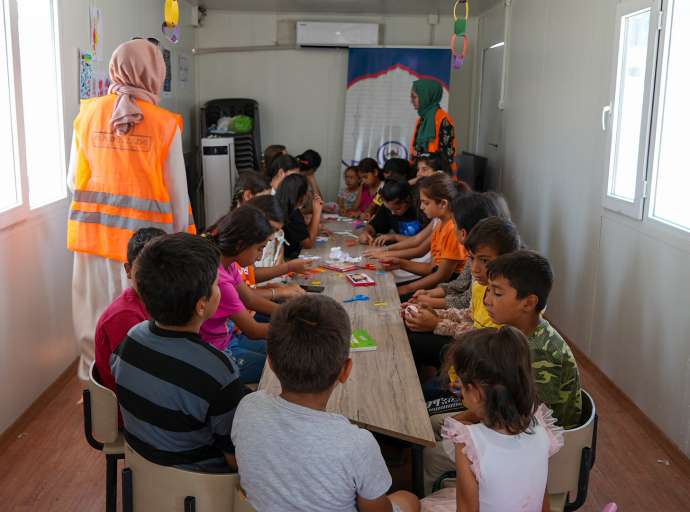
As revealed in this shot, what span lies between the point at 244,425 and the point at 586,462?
89 cm

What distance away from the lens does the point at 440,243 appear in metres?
3.57

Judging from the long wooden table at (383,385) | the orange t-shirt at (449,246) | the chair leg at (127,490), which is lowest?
the chair leg at (127,490)

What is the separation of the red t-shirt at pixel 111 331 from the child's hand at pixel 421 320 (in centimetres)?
109

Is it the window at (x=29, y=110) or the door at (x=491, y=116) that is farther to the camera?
the door at (x=491, y=116)

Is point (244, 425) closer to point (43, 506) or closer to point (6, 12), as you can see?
point (43, 506)

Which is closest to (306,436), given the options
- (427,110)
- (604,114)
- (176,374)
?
(176,374)

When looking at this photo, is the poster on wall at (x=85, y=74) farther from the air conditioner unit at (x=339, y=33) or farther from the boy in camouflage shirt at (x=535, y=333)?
the air conditioner unit at (x=339, y=33)

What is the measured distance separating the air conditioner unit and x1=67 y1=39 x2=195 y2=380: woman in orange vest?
5124 millimetres

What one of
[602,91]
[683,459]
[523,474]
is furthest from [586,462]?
[602,91]

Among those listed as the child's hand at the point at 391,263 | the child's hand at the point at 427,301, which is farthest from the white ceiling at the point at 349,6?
the child's hand at the point at 427,301

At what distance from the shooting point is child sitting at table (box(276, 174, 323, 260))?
3.93 m

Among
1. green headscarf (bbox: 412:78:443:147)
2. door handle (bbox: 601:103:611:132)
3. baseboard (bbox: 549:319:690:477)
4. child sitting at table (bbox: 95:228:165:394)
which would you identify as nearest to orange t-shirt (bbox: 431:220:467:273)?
baseboard (bbox: 549:319:690:477)

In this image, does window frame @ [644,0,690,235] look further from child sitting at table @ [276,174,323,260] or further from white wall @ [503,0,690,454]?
child sitting at table @ [276,174,323,260]

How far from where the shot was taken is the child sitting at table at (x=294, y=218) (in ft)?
12.9
